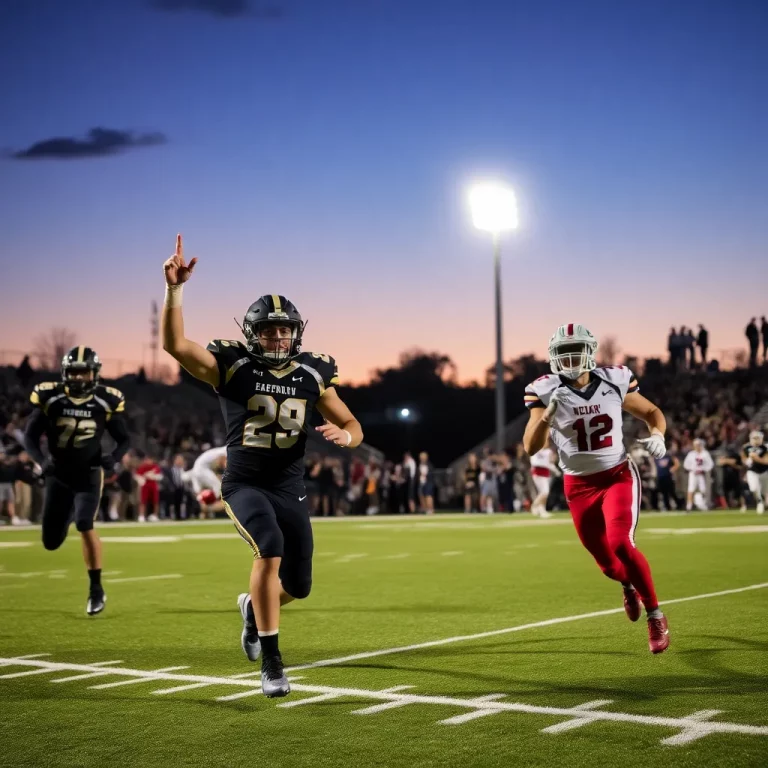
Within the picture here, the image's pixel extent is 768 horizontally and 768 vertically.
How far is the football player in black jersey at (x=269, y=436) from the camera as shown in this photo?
5.61 meters

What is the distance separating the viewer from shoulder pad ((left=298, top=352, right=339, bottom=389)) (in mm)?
6047

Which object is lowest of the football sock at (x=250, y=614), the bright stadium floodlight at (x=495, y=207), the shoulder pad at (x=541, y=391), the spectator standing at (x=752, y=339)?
the football sock at (x=250, y=614)

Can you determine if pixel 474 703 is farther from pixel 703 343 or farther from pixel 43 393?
pixel 703 343

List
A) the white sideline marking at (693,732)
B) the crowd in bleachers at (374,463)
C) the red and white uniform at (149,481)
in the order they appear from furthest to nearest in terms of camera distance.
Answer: the crowd in bleachers at (374,463) < the red and white uniform at (149,481) < the white sideline marking at (693,732)

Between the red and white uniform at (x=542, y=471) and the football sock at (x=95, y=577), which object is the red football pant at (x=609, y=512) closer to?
the football sock at (x=95, y=577)

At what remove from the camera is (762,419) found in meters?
35.8

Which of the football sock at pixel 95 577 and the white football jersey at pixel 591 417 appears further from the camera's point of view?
the football sock at pixel 95 577

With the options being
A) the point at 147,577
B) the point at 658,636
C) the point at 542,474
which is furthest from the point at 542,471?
the point at 658,636

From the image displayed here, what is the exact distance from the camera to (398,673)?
238 inches

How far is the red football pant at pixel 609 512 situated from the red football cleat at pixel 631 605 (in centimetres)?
20

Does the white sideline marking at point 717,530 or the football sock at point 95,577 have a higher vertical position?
the white sideline marking at point 717,530

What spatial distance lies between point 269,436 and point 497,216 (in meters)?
27.2

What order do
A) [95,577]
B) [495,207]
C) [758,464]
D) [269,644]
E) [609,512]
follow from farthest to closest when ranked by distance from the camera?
[495,207]
[758,464]
[95,577]
[609,512]
[269,644]

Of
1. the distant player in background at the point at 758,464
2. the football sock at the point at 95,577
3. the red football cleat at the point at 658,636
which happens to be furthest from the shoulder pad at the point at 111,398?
the distant player in background at the point at 758,464
